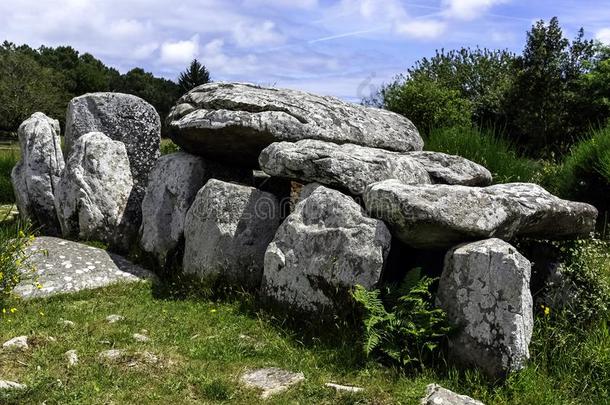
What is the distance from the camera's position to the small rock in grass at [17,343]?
280 inches

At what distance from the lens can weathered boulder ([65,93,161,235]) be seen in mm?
13625

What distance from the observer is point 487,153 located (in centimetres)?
1295

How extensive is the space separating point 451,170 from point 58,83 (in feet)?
170

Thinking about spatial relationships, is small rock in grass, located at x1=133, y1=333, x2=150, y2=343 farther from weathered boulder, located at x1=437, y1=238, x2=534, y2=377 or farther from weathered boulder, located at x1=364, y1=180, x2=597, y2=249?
weathered boulder, located at x1=437, y1=238, x2=534, y2=377

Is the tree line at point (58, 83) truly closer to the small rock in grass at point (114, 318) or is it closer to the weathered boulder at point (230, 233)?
the weathered boulder at point (230, 233)

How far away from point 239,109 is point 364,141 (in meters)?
2.25

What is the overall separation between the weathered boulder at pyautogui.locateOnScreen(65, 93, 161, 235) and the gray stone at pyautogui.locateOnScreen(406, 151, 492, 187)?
6112 mm

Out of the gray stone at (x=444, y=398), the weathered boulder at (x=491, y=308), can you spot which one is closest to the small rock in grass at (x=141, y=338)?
the gray stone at (x=444, y=398)

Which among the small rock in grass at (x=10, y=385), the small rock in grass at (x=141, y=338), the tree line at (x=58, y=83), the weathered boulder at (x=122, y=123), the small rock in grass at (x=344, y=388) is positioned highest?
the tree line at (x=58, y=83)

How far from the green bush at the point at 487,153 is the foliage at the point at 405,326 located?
600 centimetres

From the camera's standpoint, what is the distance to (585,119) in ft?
75.6

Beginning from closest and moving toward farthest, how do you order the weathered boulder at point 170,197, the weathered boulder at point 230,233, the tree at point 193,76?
the weathered boulder at point 230,233 → the weathered boulder at point 170,197 → the tree at point 193,76

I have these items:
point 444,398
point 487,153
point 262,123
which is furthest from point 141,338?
point 487,153

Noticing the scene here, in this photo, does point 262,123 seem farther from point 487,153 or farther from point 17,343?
point 487,153
